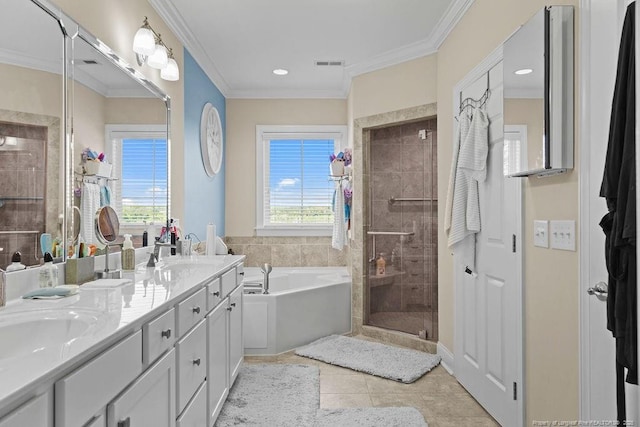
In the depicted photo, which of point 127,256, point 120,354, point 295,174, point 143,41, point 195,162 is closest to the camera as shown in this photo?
point 120,354

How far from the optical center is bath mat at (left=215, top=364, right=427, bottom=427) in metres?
2.50

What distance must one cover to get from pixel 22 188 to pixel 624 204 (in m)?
1.99

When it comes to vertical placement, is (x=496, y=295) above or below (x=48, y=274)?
below

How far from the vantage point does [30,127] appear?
172cm

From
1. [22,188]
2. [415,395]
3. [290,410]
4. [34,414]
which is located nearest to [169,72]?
[22,188]

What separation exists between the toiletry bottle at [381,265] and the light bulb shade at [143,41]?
8.98ft

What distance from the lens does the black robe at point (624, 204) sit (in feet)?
4.19

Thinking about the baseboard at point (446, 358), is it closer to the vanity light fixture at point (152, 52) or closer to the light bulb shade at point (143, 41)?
the vanity light fixture at point (152, 52)

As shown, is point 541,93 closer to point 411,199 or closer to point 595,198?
point 595,198

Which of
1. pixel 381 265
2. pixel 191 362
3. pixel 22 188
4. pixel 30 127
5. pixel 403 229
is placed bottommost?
pixel 191 362

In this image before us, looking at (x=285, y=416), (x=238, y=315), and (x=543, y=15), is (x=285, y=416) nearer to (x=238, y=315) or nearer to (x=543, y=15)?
(x=238, y=315)

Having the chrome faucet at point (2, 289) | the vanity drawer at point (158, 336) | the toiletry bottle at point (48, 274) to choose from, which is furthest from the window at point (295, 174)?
the chrome faucet at point (2, 289)

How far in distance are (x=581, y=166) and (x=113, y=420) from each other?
1763mm

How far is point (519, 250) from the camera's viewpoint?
2.25 m
